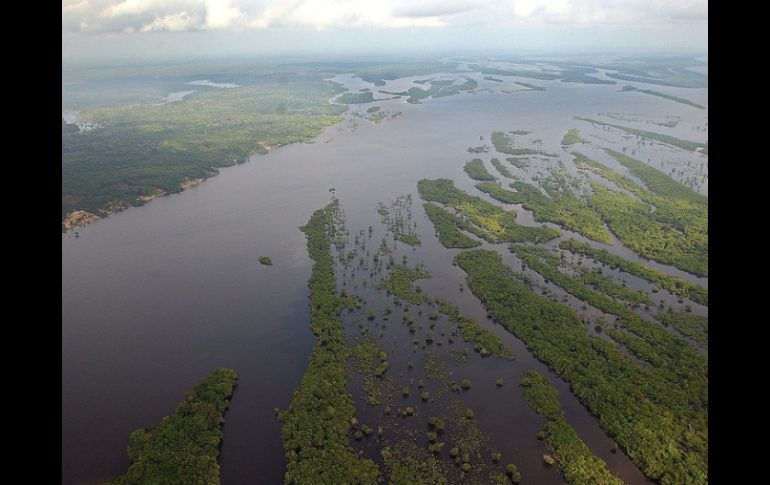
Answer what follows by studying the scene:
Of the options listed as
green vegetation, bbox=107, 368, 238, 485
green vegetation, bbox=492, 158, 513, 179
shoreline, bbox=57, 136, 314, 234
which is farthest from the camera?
green vegetation, bbox=492, 158, 513, 179

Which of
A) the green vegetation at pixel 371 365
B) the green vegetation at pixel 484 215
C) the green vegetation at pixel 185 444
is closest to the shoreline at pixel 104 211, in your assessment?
the green vegetation at pixel 484 215

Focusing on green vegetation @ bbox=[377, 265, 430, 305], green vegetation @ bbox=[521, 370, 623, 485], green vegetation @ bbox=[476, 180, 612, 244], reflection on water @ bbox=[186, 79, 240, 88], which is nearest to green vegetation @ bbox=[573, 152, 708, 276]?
green vegetation @ bbox=[476, 180, 612, 244]

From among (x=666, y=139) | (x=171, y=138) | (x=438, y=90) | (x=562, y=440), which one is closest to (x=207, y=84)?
(x=438, y=90)

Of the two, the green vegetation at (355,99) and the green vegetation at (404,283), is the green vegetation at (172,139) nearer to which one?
the green vegetation at (355,99)

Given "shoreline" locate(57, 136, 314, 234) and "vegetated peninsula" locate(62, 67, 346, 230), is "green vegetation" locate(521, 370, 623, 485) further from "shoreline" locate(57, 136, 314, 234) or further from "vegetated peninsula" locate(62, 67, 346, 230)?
"shoreline" locate(57, 136, 314, 234)


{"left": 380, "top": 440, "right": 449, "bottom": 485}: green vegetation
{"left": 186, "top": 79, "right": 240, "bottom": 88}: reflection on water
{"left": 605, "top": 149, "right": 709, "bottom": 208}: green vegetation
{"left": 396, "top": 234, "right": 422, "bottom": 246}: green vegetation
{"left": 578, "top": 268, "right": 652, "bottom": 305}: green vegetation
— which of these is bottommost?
{"left": 380, "top": 440, "right": 449, "bottom": 485}: green vegetation
